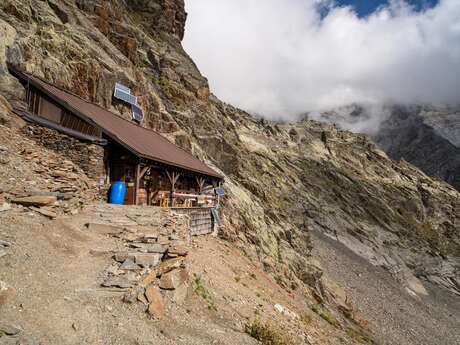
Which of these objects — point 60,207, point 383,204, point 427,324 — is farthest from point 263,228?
point 383,204

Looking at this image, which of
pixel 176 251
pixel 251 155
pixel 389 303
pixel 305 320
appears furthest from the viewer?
pixel 251 155

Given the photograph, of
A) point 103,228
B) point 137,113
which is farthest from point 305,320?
point 137,113

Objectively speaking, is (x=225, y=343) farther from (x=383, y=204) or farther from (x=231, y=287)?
(x=383, y=204)

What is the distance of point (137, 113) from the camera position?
24.7m

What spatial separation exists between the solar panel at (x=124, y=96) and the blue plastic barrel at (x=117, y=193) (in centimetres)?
1127

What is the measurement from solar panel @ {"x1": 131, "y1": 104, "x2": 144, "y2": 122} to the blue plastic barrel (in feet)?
37.0

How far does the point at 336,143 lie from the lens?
291ft

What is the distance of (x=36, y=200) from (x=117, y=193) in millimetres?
5928

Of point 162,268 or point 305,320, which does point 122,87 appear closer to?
point 162,268

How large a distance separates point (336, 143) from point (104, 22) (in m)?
74.8

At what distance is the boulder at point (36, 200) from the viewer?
8469 mm

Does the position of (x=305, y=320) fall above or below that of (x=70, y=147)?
below

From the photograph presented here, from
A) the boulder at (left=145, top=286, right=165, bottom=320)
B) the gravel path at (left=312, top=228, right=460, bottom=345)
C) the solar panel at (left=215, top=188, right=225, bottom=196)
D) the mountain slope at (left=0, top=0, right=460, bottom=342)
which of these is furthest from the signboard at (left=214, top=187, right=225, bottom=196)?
the gravel path at (left=312, top=228, right=460, bottom=345)

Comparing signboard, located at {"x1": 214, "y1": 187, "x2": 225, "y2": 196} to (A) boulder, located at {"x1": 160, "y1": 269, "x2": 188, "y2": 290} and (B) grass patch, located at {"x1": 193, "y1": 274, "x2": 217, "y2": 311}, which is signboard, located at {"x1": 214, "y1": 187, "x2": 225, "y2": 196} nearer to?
(B) grass patch, located at {"x1": 193, "y1": 274, "x2": 217, "y2": 311}
